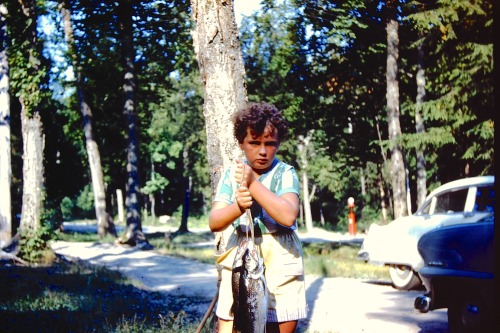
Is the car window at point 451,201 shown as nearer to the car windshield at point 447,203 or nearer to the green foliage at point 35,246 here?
the car windshield at point 447,203

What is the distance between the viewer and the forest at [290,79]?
50.0 feet

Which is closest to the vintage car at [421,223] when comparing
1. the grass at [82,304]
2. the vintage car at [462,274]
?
the vintage car at [462,274]

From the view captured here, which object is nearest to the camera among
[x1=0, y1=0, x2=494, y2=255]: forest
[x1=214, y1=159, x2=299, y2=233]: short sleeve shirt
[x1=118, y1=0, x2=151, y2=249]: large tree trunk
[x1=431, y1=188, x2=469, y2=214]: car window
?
[x1=214, y1=159, x2=299, y2=233]: short sleeve shirt

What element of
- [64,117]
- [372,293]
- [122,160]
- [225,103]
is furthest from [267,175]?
[64,117]

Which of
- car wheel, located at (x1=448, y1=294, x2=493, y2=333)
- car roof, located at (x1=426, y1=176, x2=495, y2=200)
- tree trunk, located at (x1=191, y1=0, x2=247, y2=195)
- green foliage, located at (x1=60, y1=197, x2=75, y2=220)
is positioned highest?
tree trunk, located at (x1=191, y1=0, x2=247, y2=195)

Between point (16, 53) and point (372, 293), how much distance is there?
12244 mm

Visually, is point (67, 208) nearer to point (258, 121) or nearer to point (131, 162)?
point (131, 162)

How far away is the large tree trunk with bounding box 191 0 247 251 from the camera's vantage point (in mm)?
5125

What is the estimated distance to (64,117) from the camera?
113 ft

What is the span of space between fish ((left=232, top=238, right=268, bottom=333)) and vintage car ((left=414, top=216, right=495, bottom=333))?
10.7ft

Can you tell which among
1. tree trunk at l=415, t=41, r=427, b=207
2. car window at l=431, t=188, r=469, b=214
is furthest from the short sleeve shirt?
tree trunk at l=415, t=41, r=427, b=207

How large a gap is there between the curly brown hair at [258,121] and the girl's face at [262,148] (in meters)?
0.02

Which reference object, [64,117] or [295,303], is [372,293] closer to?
[295,303]

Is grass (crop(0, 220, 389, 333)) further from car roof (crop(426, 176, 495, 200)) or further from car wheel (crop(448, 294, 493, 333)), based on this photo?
car roof (crop(426, 176, 495, 200))
